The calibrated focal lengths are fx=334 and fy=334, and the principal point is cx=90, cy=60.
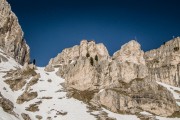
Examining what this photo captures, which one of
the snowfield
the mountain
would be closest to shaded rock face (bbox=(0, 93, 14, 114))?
the mountain

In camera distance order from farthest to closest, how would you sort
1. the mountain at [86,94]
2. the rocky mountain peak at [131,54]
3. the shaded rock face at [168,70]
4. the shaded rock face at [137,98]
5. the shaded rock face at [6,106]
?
the rocky mountain peak at [131,54], the shaded rock face at [168,70], the shaded rock face at [137,98], the mountain at [86,94], the shaded rock face at [6,106]

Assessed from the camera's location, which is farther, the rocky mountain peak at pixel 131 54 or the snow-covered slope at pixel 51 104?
the rocky mountain peak at pixel 131 54

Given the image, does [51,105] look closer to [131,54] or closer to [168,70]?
[131,54]

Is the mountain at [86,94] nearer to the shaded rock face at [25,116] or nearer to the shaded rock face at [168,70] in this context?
the shaded rock face at [25,116]

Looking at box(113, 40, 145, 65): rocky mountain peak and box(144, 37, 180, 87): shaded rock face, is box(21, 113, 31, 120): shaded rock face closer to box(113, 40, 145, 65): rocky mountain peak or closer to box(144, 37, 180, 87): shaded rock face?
box(113, 40, 145, 65): rocky mountain peak

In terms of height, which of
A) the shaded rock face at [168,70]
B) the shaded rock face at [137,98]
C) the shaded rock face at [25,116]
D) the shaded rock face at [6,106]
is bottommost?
the shaded rock face at [25,116]

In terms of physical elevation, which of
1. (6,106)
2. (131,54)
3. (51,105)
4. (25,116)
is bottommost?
(25,116)

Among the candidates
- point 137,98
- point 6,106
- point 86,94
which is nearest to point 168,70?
point 137,98

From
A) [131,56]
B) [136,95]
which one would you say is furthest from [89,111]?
[131,56]

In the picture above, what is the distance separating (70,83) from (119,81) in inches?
910

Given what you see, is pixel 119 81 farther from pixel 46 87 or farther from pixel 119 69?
pixel 46 87

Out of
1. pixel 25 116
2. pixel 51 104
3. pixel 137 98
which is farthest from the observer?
pixel 137 98

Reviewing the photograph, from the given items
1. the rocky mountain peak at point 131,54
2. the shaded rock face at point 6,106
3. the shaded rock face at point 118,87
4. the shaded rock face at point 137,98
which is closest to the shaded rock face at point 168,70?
the rocky mountain peak at point 131,54

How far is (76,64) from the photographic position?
159m
